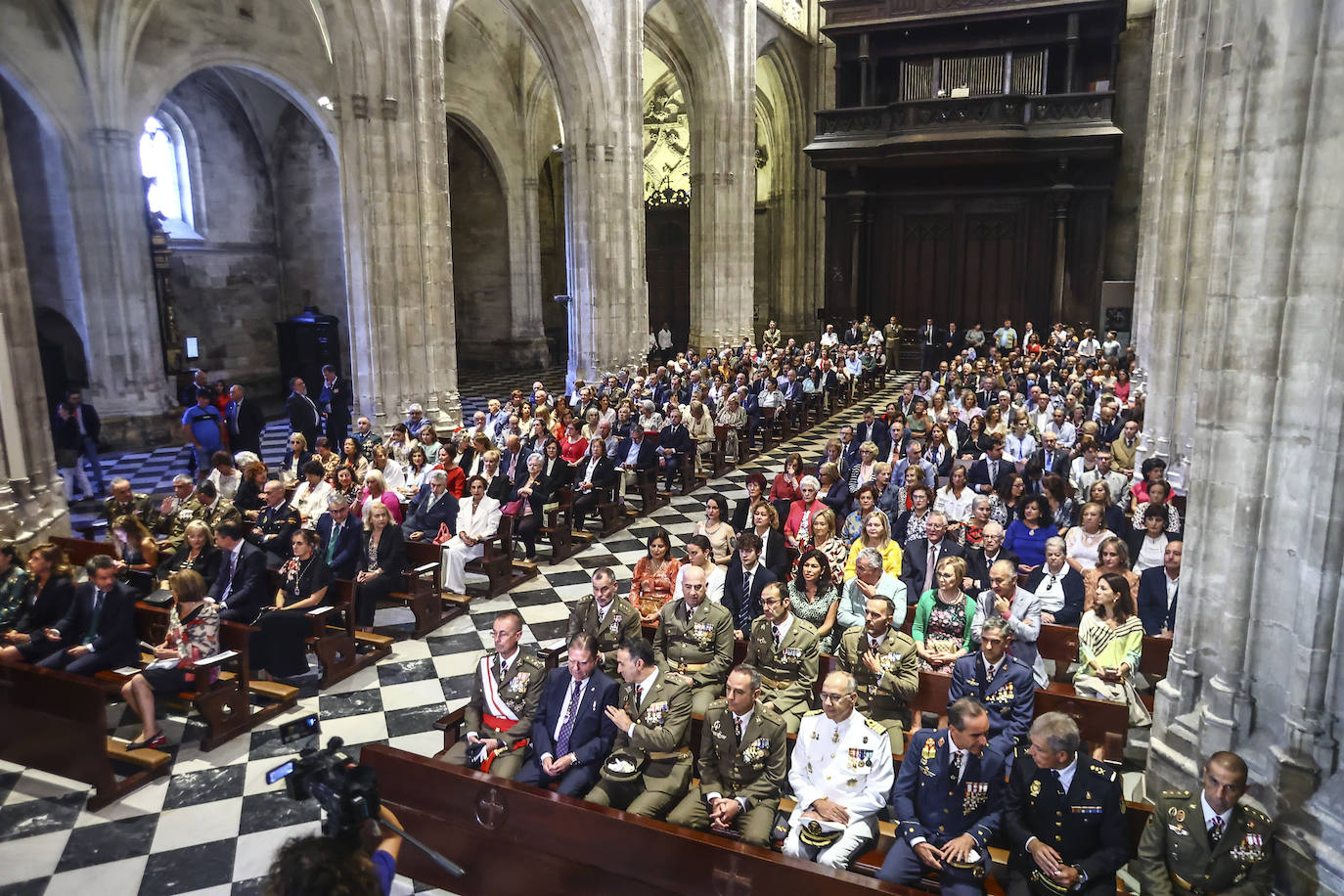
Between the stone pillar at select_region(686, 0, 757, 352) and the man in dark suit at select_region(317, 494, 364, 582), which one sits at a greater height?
the stone pillar at select_region(686, 0, 757, 352)

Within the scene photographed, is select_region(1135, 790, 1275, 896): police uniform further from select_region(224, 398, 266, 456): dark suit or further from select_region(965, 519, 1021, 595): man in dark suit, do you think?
select_region(224, 398, 266, 456): dark suit

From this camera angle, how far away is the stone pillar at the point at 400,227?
13391mm

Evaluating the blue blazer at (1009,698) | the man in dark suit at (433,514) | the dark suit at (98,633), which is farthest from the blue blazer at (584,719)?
the man in dark suit at (433,514)

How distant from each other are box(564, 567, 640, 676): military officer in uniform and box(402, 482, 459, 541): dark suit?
3280mm

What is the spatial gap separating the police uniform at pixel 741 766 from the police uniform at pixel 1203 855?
1.68 meters

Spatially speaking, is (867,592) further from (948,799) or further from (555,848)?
(555,848)

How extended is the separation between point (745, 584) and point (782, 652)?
111 centimetres

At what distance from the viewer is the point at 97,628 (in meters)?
6.34

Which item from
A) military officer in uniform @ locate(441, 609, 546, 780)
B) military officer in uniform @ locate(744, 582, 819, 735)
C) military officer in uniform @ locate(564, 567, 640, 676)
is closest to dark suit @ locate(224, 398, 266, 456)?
military officer in uniform @ locate(564, 567, 640, 676)

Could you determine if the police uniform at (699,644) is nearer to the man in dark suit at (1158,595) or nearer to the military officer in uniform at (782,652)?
the military officer in uniform at (782,652)

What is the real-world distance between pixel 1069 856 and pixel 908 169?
922 inches

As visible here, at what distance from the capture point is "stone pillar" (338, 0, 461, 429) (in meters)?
13.4

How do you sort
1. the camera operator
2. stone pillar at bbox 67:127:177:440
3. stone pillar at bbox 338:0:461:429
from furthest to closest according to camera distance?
stone pillar at bbox 67:127:177:440 → stone pillar at bbox 338:0:461:429 → the camera operator

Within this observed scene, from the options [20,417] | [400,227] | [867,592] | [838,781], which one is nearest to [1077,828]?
[838,781]
